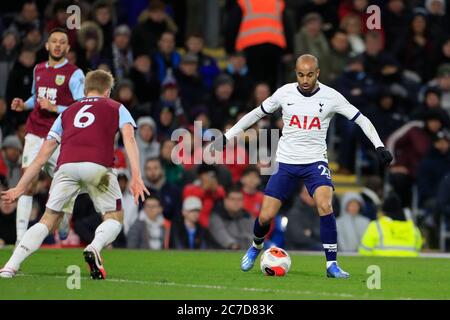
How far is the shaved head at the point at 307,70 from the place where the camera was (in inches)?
527

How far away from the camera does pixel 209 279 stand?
13086mm

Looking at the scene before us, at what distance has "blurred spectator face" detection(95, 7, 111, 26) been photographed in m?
22.5

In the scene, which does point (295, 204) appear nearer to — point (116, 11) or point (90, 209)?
point (90, 209)

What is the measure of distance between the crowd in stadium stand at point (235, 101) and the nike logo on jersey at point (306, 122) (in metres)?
6.31

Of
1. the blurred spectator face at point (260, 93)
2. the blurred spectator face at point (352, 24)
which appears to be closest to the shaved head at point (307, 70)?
the blurred spectator face at point (260, 93)

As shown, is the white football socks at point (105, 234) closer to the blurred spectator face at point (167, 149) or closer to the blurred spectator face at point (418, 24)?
the blurred spectator face at point (167, 149)

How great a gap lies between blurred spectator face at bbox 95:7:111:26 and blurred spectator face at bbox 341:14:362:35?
487 centimetres

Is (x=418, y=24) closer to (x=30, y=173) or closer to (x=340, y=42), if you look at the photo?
(x=340, y=42)

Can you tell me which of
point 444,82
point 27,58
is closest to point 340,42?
point 444,82

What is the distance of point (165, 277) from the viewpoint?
13.2 meters

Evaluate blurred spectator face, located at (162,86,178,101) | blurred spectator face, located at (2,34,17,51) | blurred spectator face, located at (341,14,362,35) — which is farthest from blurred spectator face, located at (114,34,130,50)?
blurred spectator face, located at (341,14,362,35)

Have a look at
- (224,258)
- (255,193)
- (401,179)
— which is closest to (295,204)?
(255,193)

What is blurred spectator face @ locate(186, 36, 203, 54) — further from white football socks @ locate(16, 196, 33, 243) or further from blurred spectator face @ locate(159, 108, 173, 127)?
white football socks @ locate(16, 196, 33, 243)

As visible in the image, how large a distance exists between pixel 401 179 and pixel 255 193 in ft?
8.94
